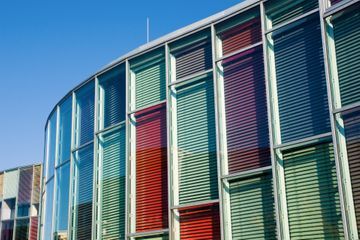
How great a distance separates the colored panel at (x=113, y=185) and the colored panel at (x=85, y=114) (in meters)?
1.03

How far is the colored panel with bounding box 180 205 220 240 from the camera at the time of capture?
38.3 feet

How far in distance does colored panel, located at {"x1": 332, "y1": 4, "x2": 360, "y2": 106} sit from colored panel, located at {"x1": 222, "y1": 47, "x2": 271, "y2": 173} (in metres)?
1.81

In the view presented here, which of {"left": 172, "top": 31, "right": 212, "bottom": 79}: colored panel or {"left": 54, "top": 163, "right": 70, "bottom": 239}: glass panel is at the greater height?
{"left": 172, "top": 31, "right": 212, "bottom": 79}: colored panel

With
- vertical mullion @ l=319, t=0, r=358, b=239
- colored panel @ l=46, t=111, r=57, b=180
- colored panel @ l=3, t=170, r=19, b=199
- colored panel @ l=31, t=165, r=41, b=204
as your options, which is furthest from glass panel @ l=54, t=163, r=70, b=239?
colored panel @ l=3, t=170, r=19, b=199

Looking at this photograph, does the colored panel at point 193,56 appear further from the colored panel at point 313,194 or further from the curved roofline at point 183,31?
the colored panel at point 313,194

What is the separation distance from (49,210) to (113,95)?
5113mm

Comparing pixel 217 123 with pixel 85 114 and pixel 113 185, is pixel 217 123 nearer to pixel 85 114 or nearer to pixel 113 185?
pixel 113 185

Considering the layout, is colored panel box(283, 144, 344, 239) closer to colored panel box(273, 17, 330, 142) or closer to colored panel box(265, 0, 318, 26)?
colored panel box(273, 17, 330, 142)

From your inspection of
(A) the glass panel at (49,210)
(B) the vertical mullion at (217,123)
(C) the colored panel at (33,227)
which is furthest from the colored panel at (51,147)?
(C) the colored panel at (33,227)

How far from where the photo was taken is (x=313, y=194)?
1013 centimetres

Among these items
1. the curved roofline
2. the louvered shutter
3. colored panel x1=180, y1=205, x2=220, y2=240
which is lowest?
colored panel x1=180, y1=205, x2=220, y2=240

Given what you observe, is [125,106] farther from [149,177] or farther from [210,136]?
[210,136]

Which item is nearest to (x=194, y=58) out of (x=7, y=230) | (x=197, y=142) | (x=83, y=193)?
(x=197, y=142)

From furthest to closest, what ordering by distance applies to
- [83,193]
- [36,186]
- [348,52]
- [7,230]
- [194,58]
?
[7,230]
[36,186]
[83,193]
[194,58]
[348,52]
